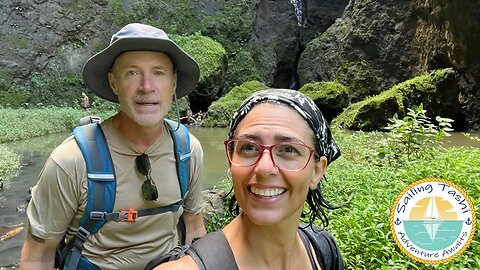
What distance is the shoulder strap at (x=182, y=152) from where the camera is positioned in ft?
7.40

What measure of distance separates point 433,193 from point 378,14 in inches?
680

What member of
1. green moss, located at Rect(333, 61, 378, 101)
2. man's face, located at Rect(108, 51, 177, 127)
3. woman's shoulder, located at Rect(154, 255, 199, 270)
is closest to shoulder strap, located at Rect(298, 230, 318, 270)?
woman's shoulder, located at Rect(154, 255, 199, 270)

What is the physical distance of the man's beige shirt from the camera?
1952mm

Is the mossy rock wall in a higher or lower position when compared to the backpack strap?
higher

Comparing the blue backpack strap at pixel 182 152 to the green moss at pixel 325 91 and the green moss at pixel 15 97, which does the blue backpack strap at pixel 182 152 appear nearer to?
the green moss at pixel 325 91

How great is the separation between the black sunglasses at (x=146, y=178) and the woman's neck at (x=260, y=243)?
84 centimetres

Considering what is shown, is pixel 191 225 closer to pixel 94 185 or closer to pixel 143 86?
pixel 94 185

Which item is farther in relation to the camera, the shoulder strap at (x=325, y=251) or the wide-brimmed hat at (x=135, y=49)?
the wide-brimmed hat at (x=135, y=49)

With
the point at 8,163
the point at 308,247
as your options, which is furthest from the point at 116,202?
the point at 8,163

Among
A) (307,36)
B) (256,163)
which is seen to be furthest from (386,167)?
(307,36)

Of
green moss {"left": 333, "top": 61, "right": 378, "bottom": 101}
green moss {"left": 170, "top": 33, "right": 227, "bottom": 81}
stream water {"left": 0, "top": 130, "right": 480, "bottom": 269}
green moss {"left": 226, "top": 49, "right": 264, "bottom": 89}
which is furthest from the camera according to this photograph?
green moss {"left": 226, "top": 49, "right": 264, "bottom": 89}

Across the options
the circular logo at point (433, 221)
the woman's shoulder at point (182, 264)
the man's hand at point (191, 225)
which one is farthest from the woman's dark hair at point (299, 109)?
the man's hand at point (191, 225)

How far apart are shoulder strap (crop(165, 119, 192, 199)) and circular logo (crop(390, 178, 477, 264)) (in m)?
0.95

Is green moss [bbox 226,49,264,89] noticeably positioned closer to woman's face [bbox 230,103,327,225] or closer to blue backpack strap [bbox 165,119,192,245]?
blue backpack strap [bbox 165,119,192,245]
